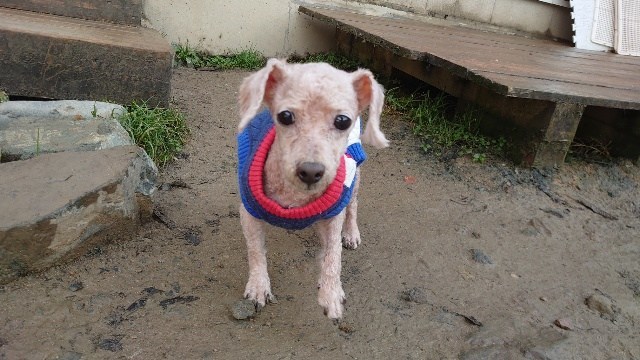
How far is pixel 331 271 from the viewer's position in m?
2.21

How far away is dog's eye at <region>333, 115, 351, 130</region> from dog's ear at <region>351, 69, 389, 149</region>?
18 centimetres

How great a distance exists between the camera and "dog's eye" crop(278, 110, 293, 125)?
1903mm

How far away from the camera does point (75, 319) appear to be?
6.78 feet

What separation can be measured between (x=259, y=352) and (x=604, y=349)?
1.44m

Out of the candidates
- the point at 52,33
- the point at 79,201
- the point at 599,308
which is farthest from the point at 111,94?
the point at 599,308

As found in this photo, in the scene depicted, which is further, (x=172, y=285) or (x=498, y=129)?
(x=498, y=129)

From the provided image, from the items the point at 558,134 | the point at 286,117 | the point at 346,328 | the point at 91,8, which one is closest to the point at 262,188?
the point at 286,117

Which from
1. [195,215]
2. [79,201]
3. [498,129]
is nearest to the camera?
[79,201]

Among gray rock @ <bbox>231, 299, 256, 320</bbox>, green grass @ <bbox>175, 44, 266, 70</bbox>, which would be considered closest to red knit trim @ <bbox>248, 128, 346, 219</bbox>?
gray rock @ <bbox>231, 299, 256, 320</bbox>

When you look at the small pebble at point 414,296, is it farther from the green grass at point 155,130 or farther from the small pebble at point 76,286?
the green grass at point 155,130

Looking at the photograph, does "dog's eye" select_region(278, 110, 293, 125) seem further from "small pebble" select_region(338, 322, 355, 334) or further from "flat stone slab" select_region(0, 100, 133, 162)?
"flat stone slab" select_region(0, 100, 133, 162)

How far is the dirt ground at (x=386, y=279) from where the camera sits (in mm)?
2072

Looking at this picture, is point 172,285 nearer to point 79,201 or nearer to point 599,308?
point 79,201

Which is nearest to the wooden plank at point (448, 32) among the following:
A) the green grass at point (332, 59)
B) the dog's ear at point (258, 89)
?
the green grass at point (332, 59)
